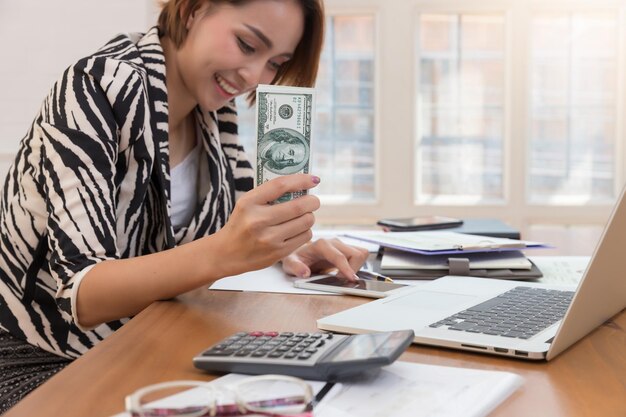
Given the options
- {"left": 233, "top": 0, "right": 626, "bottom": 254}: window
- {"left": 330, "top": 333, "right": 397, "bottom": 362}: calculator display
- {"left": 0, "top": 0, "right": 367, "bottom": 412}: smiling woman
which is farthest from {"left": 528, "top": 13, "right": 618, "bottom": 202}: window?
{"left": 330, "top": 333, "right": 397, "bottom": 362}: calculator display

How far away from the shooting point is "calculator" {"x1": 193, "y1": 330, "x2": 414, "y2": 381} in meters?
0.65

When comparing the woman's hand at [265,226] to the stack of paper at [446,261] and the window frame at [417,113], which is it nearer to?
the stack of paper at [446,261]

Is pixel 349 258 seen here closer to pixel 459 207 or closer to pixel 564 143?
pixel 459 207

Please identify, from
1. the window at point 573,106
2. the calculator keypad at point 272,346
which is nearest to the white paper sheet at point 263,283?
the calculator keypad at point 272,346

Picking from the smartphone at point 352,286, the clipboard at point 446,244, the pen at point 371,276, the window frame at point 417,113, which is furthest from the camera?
the window frame at point 417,113

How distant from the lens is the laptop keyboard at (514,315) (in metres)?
0.83

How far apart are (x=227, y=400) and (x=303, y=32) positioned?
115 cm

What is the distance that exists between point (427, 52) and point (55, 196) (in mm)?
2912

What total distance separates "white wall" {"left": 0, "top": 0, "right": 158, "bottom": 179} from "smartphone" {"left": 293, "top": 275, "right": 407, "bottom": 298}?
2495 mm

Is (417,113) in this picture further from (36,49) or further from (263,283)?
(263,283)

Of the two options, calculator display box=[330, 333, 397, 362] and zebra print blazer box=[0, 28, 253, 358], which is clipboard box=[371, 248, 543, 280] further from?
calculator display box=[330, 333, 397, 362]

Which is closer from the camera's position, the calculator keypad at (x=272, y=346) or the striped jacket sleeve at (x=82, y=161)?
the calculator keypad at (x=272, y=346)

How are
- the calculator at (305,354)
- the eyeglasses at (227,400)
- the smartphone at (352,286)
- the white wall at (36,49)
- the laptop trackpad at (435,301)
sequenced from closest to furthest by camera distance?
the eyeglasses at (227,400) → the calculator at (305,354) → the laptop trackpad at (435,301) → the smartphone at (352,286) → the white wall at (36,49)

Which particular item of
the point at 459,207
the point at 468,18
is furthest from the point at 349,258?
the point at 468,18
